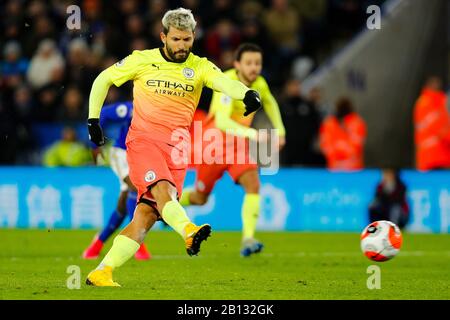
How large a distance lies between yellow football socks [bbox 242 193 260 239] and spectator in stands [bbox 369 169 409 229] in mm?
4450

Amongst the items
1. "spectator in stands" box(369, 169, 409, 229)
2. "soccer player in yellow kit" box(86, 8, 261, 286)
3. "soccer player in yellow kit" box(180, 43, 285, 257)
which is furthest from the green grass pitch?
"spectator in stands" box(369, 169, 409, 229)

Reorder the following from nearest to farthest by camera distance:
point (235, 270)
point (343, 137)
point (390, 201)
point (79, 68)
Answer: point (235, 270) < point (390, 201) < point (343, 137) < point (79, 68)

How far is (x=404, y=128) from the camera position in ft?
69.7

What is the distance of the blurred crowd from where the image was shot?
19562mm

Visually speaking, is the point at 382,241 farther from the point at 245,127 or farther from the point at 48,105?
the point at 48,105

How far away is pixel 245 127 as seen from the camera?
1318 centimetres

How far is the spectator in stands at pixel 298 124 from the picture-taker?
1925 cm

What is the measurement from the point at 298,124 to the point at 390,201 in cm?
254

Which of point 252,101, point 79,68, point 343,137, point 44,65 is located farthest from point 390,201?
point 252,101

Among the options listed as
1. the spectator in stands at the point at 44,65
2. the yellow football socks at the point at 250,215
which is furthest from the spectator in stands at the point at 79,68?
the yellow football socks at the point at 250,215
